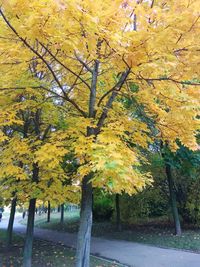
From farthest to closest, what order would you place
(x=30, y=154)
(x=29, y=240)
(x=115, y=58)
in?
(x=29, y=240)
(x=30, y=154)
(x=115, y=58)

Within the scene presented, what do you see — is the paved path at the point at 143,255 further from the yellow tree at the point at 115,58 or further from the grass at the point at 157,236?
the yellow tree at the point at 115,58

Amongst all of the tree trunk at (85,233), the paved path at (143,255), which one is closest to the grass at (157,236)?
the paved path at (143,255)

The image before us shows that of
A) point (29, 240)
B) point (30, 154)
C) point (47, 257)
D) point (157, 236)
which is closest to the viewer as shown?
point (30, 154)

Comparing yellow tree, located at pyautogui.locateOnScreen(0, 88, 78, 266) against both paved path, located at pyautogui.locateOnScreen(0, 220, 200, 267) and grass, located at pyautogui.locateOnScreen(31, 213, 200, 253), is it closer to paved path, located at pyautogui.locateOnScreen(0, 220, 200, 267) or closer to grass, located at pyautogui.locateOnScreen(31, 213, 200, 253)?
paved path, located at pyautogui.locateOnScreen(0, 220, 200, 267)

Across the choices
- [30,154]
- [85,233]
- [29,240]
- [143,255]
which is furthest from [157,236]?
[30,154]

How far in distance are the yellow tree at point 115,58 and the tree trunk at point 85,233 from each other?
0.02m

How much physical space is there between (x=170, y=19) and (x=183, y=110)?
5.45ft

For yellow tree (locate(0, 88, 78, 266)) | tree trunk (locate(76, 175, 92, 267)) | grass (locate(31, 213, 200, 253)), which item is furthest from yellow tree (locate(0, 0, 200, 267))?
grass (locate(31, 213, 200, 253))

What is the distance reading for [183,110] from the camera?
5.50m

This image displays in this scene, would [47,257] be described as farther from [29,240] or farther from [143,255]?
[143,255]

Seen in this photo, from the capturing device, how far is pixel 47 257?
9.98 meters

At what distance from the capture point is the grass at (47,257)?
886cm

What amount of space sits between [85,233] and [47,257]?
5106 mm

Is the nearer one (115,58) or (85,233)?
(115,58)
